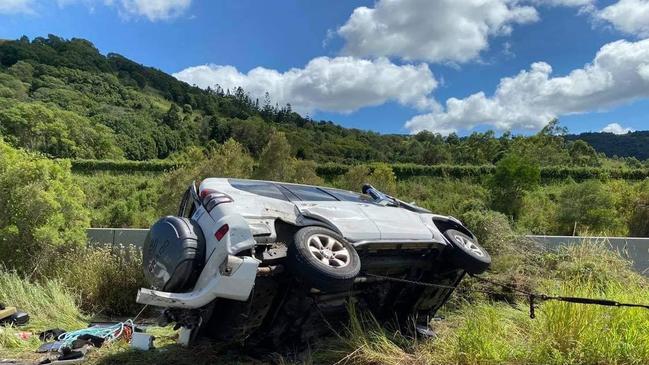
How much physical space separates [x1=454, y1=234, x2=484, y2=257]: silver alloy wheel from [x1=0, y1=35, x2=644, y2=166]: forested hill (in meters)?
24.3

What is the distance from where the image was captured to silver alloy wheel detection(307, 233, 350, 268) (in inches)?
153

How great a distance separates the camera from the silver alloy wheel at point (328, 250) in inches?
153

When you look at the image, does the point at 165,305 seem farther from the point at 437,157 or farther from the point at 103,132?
the point at 103,132

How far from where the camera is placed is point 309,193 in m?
5.16

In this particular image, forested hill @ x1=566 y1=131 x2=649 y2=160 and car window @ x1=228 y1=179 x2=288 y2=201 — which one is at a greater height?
forested hill @ x1=566 y1=131 x2=649 y2=160

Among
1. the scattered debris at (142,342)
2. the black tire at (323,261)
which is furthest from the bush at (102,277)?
the black tire at (323,261)

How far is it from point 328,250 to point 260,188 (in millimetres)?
1191

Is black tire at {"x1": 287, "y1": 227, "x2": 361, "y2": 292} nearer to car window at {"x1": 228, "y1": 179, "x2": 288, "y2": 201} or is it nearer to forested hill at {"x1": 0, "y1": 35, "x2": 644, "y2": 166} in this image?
car window at {"x1": 228, "y1": 179, "x2": 288, "y2": 201}

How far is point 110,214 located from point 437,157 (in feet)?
119

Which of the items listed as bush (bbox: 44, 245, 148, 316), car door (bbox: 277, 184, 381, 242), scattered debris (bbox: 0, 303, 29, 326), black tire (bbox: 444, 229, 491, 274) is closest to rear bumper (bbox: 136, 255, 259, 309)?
car door (bbox: 277, 184, 381, 242)

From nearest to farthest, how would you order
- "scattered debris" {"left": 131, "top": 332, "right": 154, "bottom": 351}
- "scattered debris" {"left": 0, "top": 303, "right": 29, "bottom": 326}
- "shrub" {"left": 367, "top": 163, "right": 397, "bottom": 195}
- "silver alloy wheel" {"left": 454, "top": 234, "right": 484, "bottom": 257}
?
1. "silver alloy wheel" {"left": 454, "top": 234, "right": 484, "bottom": 257}
2. "scattered debris" {"left": 131, "top": 332, "right": 154, "bottom": 351}
3. "scattered debris" {"left": 0, "top": 303, "right": 29, "bottom": 326}
4. "shrub" {"left": 367, "top": 163, "right": 397, "bottom": 195}

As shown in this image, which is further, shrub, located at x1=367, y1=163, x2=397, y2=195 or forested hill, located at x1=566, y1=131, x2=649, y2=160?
forested hill, located at x1=566, y1=131, x2=649, y2=160

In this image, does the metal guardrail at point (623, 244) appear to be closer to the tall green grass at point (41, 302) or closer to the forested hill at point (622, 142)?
the tall green grass at point (41, 302)

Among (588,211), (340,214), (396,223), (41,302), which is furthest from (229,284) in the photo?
(588,211)
